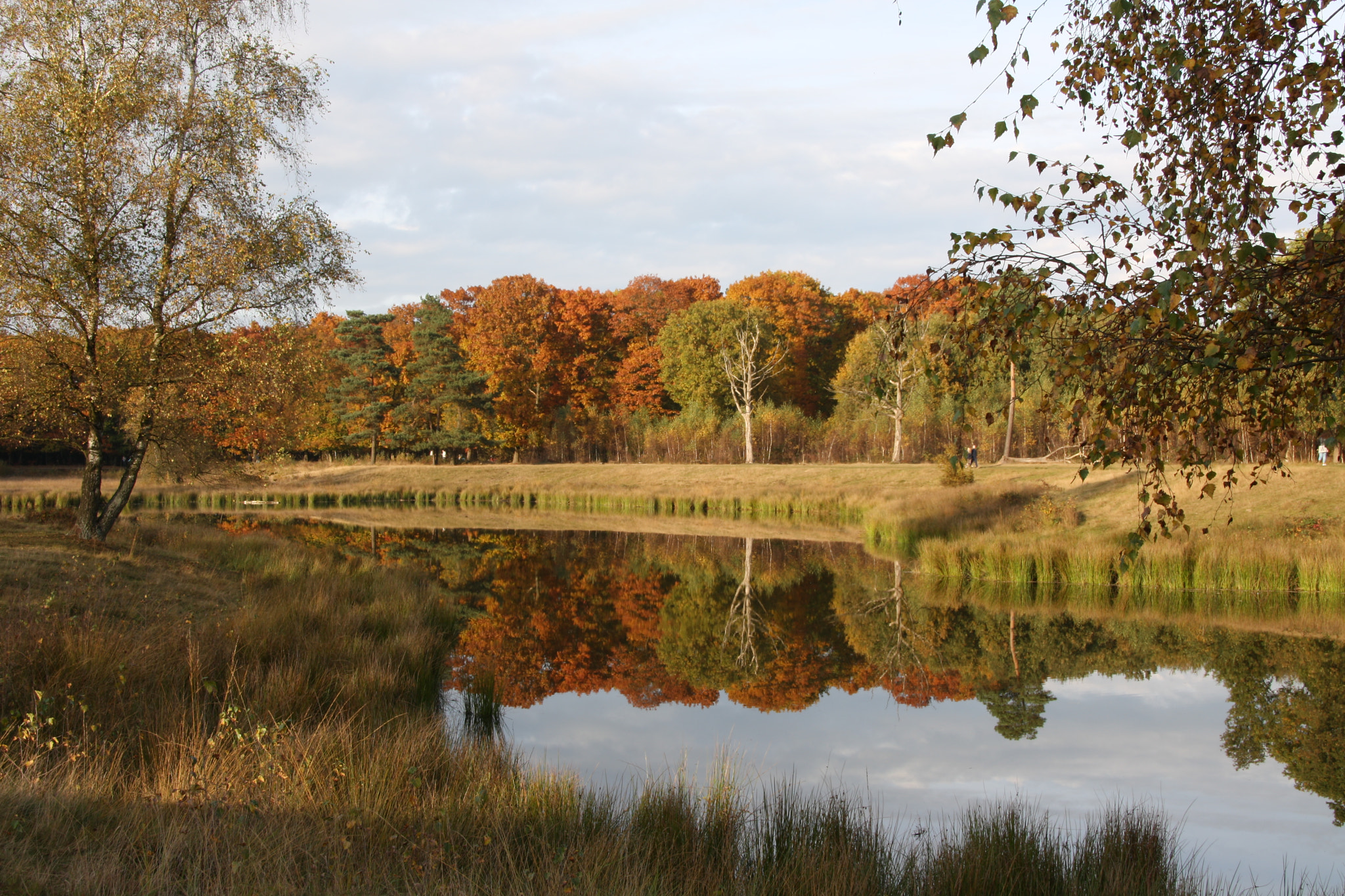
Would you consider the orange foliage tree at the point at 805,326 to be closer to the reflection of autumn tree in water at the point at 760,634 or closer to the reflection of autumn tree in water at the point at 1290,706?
the reflection of autumn tree in water at the point at 760,634

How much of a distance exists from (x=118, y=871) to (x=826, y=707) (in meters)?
7.57

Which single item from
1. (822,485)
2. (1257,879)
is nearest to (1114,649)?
(1257,879)

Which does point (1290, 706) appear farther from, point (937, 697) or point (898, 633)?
point (898, 633)

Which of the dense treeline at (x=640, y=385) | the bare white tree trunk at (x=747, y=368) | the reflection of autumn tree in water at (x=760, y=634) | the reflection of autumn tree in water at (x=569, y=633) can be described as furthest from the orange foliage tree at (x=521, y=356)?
the reflection of autumn tree in water at (x=760, y=634)

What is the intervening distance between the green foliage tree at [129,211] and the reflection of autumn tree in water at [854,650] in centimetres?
650

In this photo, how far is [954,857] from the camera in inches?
205

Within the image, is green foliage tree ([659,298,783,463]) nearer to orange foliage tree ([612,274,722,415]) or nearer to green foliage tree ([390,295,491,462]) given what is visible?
orange foliage tree ([612,274,722,415])

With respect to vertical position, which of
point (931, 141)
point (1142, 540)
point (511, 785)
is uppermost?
point (931, 141)

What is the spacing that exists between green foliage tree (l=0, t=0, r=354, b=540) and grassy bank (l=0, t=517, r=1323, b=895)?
6135 millimetres

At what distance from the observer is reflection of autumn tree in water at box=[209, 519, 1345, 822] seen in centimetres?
971

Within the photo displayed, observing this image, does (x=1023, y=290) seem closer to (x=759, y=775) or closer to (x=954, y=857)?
(x=954, y=857)

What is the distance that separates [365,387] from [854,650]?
4820 cm

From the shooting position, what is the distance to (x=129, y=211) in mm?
13891

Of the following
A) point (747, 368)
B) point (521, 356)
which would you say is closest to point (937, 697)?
point (747, 368)
